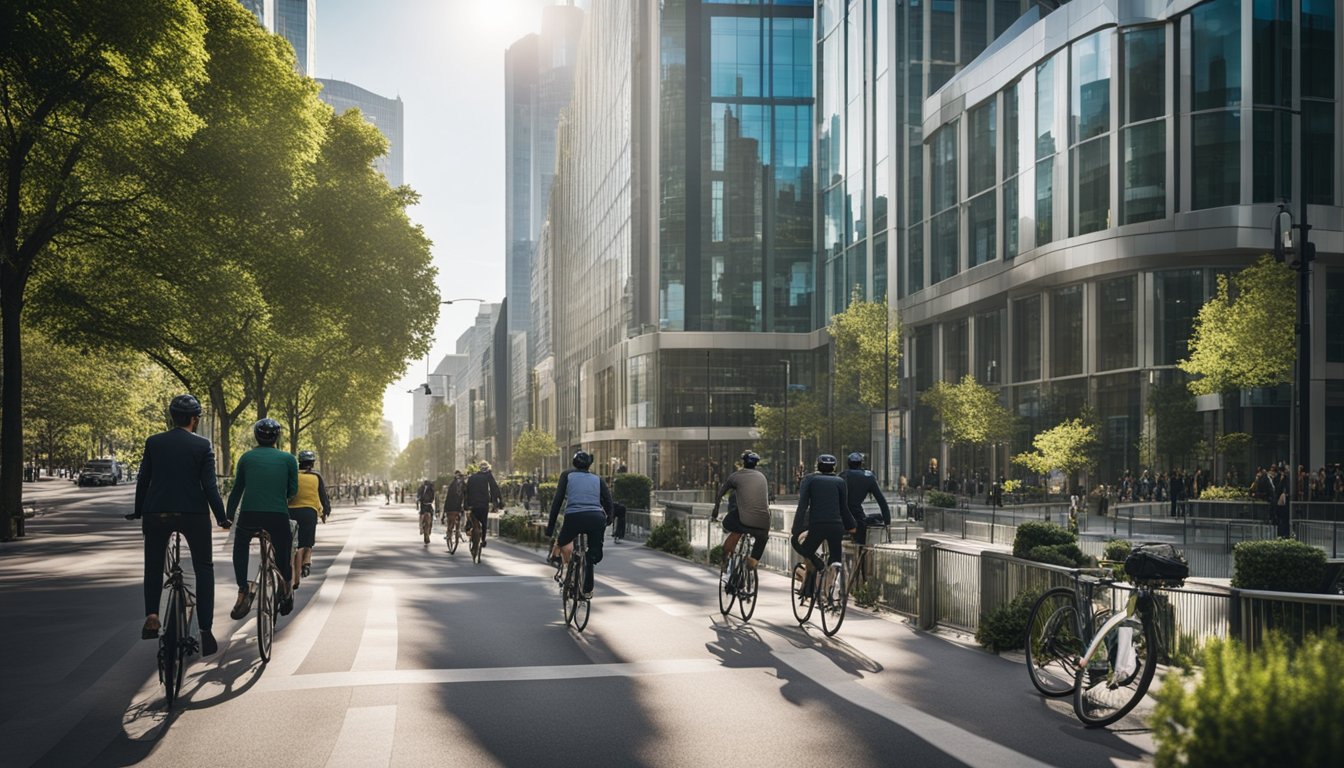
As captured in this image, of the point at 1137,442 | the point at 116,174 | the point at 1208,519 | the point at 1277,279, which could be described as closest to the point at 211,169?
the point at 116,174

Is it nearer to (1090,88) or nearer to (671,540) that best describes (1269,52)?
(1090,88)

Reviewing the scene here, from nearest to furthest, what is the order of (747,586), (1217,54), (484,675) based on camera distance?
(484,675) → (747,586) → (1217,54)

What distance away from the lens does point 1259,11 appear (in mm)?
44938

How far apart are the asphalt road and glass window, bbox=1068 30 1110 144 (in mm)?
40137

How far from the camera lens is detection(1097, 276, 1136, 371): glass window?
47750 millimetres

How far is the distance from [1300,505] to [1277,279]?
8.70 meters

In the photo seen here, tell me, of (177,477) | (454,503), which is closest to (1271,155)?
(454,503)

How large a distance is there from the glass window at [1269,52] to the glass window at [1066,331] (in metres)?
9.92

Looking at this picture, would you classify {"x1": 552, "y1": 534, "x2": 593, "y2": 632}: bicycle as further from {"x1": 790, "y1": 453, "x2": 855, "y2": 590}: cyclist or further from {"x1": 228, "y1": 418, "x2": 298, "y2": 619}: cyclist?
{"x1": 228, "y1": 418, "x2": 298, "y2": 619}: cyclist

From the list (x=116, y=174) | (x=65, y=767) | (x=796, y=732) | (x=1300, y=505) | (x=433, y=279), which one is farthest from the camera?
(x=433, y=279)

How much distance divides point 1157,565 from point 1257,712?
13.2ft

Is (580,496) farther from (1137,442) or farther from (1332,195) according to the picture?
(1332,195)

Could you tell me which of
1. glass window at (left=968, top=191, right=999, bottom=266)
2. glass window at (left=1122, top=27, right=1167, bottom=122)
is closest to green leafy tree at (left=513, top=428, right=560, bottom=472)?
glass window at (left=968, top=191, right=999, bottom=266)

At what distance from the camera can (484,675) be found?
8969 millimetres
